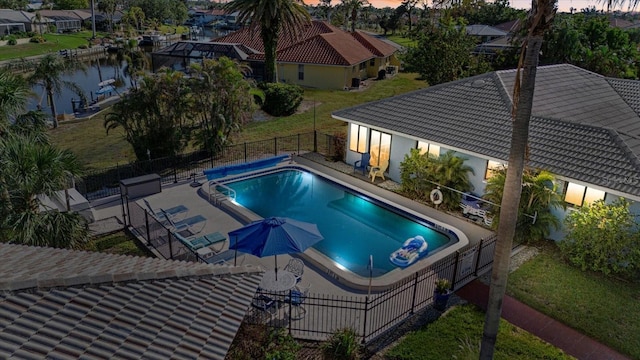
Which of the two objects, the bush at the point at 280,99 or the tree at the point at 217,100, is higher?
the tree at the point at 217,100

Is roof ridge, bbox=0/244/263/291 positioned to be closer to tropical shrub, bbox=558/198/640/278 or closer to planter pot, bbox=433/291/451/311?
planter pot, bbox=433/291/451/311

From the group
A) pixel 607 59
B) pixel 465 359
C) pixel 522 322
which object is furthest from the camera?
pixel 607 59

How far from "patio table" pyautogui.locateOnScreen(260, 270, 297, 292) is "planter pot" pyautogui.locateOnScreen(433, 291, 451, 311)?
14.0ft

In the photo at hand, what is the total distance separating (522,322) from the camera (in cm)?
1288

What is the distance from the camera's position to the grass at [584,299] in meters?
12.4

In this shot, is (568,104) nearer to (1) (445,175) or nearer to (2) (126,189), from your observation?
(1) (445,175)

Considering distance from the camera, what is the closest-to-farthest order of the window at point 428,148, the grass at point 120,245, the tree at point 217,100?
the grass at point 120,245
the window at point 428,148
the tree at point 217,100

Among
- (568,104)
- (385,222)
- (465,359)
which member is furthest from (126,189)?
(568,104)

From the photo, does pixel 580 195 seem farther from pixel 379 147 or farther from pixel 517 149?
pixel 517 149

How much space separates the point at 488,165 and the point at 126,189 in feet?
53.9

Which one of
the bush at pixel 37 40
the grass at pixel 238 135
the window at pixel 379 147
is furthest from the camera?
the bush at pixel 37 40

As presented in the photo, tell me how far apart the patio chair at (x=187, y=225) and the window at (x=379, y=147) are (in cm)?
1043

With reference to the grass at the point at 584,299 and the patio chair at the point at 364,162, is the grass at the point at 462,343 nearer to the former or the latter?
the grass at the point at 584,299

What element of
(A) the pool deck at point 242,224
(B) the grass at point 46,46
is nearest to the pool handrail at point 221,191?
(A) the pool deck at point 242,224
